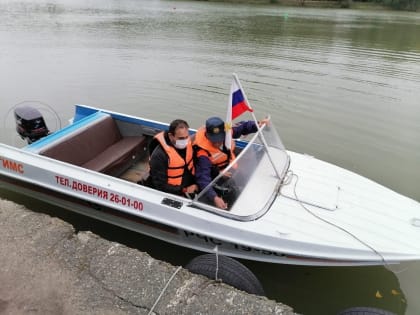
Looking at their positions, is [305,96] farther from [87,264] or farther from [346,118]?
[87,264]

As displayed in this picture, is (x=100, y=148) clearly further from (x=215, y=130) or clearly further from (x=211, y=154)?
(x=215, y=130)

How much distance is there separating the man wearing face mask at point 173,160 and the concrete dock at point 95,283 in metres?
1.11

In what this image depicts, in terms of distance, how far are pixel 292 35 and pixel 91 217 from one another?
16201 millimetres

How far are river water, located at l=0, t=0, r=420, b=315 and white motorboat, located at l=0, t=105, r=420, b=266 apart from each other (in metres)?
0.54

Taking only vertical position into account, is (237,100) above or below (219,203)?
above

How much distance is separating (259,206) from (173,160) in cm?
101

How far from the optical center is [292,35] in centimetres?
1791

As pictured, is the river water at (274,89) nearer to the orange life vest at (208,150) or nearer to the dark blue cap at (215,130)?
the orange life vest at (208,150)

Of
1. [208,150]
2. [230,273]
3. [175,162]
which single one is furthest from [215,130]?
[230,273]

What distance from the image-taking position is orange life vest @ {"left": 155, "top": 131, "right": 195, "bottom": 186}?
373cm

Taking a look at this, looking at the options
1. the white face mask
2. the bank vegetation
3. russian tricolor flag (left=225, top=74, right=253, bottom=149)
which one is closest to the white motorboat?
russian tricolor flag (left=225, top=74, right=253, bottom=149)

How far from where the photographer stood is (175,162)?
3.75 m

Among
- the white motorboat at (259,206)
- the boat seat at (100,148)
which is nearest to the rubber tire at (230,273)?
the white motorboat at (259,206)

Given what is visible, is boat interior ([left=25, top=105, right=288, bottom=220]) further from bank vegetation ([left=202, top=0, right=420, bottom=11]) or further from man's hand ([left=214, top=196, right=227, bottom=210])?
bank vegetation ([left=202, top=0, right=420, bottom=11])
